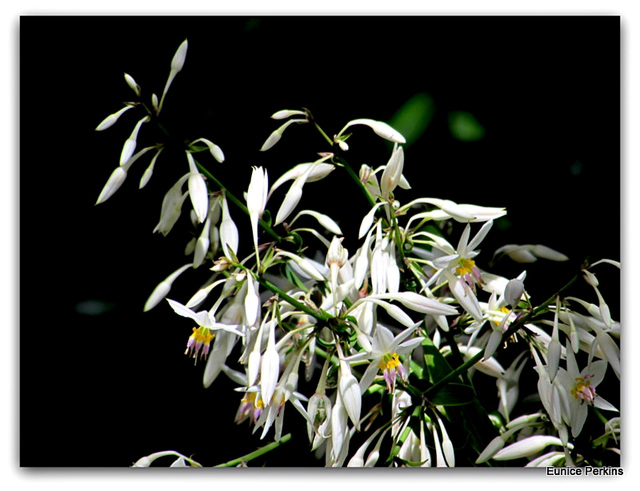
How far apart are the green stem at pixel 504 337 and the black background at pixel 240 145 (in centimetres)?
29

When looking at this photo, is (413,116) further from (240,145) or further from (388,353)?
(388,353)

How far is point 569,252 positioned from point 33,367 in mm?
938

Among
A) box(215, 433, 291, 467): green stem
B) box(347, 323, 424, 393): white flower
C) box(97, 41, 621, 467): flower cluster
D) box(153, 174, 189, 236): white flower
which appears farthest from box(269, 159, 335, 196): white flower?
box(215, 433, 291, 467): green stem

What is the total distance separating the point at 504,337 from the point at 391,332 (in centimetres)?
16

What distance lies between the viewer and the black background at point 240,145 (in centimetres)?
133

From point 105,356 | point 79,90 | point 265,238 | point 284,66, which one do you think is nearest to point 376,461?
point 265,238

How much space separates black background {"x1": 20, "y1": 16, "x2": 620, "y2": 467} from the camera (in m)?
1.33

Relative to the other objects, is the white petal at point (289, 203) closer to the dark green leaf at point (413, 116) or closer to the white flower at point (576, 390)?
the dark green leaf at point (413, 116)

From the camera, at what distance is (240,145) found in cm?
139

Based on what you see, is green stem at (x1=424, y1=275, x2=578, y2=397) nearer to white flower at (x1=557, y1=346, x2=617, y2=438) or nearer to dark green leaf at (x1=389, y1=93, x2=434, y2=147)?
white flower at (x1=557, y1=346, x2=617, y2=438)

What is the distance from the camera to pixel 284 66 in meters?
1.37

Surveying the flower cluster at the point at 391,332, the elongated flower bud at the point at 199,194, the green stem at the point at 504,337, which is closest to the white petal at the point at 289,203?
the flower cluster at the point at 391,332

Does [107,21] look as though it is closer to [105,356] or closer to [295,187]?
[295,187]

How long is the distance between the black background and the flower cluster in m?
0.11
